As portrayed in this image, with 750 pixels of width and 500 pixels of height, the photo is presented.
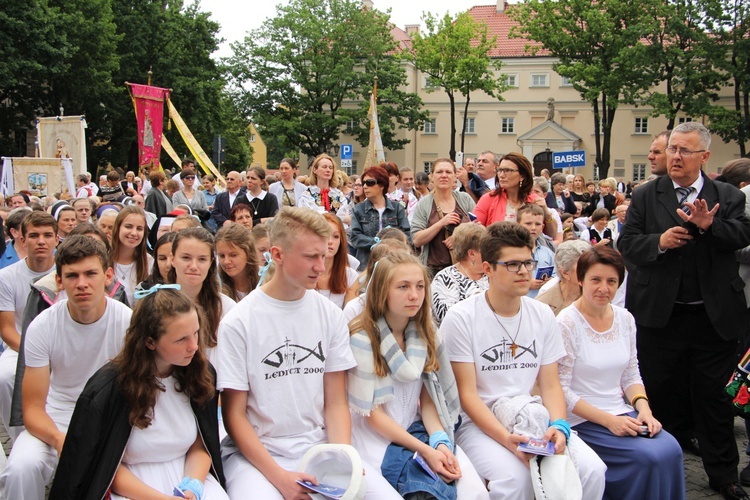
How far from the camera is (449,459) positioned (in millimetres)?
3410

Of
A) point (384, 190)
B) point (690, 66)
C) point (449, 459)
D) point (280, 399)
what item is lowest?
point (449, 459)

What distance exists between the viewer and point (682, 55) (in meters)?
39.9

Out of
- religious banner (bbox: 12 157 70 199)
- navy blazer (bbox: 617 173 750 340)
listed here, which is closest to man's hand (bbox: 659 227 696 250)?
navy blazer (bbox: 617 173 750 340)

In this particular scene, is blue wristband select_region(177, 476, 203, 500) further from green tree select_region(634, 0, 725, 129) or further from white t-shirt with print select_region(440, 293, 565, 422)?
green tree select_region(634, 0, 725, 129)

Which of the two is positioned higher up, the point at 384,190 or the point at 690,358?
the point at 384,190

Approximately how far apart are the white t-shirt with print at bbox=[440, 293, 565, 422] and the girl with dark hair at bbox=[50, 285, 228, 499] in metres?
1.42

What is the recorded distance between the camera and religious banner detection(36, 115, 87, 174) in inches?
703

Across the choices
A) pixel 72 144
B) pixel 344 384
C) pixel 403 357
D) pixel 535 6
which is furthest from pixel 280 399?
pixel 535 6

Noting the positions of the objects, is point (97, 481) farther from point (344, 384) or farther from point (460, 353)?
point (460, 353)

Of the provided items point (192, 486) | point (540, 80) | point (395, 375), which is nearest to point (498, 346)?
point (395, 375)

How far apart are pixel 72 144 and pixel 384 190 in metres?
13.7

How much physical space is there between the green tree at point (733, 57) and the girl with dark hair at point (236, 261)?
40.7m

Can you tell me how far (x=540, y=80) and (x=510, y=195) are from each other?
167 feet

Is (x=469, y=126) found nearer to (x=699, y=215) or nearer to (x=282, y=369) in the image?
(x=699, y=215)
